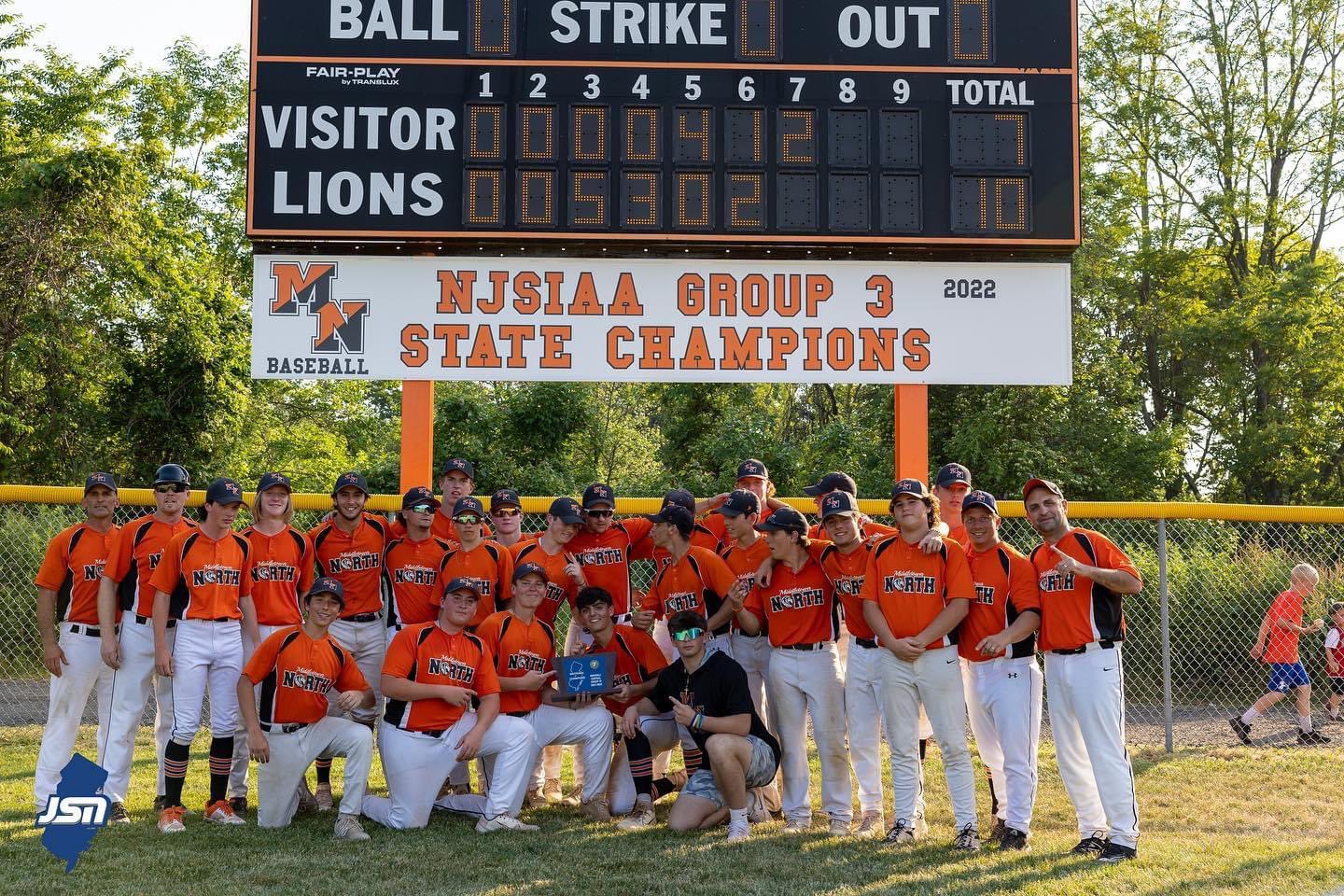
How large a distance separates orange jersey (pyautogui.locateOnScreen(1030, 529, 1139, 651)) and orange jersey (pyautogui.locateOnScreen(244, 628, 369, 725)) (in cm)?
379

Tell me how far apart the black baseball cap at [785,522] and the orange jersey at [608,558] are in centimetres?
120

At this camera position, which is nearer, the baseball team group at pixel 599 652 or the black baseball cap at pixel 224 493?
the baseball team group at pixel 599 652

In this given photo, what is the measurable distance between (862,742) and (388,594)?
298 centimetres

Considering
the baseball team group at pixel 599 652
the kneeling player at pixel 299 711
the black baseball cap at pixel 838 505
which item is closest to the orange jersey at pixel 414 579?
the baseball team group at pixel 599 652

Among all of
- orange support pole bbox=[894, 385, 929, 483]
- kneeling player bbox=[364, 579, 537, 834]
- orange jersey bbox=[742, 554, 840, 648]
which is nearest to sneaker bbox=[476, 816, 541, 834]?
kneeling player bbox=[364, 579, 537, 834]

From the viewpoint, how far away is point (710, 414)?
22.5m

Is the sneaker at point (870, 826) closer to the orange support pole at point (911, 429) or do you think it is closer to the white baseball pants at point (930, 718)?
the white baseball pants at point (930, 718)

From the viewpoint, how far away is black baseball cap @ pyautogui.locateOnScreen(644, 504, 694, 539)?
6.88 metres

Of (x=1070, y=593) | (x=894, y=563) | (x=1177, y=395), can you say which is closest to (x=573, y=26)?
(x=894, y=563)

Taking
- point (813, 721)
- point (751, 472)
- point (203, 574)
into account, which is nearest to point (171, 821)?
point (203, 574)

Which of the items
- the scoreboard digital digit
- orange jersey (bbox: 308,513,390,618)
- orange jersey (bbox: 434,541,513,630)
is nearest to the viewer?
orange jersey (bbox: 434,541,513,630)

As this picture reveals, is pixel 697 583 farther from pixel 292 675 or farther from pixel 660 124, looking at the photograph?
pixel 660 124

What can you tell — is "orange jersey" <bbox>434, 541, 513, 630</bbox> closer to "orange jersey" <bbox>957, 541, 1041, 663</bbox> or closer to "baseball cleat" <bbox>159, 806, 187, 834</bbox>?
"baseball cleat" <bbox>159, 806, 187, 834</bbox>

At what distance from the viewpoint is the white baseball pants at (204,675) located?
646 cm
